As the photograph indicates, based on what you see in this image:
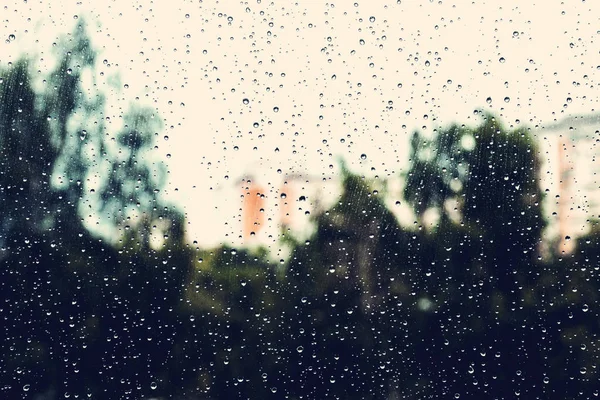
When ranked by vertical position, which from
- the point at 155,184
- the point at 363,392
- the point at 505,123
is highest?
the point at 505,123

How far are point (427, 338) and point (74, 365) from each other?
76 cm

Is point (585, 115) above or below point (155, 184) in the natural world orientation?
above

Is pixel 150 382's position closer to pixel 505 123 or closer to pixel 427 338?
pixel 427 338

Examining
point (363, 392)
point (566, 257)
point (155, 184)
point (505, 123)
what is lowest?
point (363, 392)

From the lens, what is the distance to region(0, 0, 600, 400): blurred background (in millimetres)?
906

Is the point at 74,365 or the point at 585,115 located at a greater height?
the point at 585,115

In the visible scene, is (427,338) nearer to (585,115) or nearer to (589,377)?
(589,377)

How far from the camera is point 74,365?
3.04ft

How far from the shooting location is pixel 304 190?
92 centimetres

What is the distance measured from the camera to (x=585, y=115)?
0.91 m

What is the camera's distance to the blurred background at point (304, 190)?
0.91 metres

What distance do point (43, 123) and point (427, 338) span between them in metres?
0.93

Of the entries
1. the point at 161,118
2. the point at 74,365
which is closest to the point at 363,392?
the point at 74,365

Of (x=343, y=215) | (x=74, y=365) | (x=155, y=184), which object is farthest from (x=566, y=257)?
(x=74, y=365)
